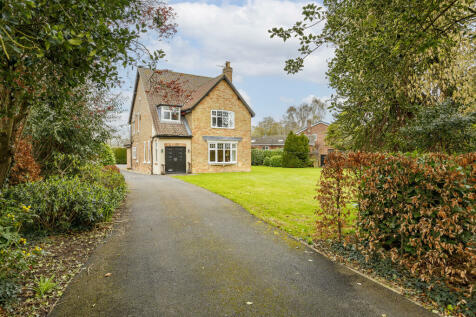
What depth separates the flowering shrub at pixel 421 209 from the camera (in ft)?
10.4

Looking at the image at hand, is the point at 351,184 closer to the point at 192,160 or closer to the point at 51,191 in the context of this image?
the point at 51,191

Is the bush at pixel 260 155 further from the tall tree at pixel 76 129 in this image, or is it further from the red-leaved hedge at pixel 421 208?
the red-leaved hedge at pixel 421 208

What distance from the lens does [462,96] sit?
20.2ft

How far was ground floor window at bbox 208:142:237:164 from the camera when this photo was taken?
23109mm

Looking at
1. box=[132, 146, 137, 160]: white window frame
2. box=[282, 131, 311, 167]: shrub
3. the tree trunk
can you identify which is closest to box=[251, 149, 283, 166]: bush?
box=[282, 131, 311, 167]: shrub

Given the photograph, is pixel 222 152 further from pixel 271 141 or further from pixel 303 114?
pixel 303 114

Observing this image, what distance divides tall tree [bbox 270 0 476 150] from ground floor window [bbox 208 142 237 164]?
1580cm

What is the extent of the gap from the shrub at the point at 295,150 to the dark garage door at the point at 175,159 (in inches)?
584

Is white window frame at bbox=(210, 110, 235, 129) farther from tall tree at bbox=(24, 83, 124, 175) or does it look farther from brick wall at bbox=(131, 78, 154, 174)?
tall tree at bbox=(24, 83, 124, 175)

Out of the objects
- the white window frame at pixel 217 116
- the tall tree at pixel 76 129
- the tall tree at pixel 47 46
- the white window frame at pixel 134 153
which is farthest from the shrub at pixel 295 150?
the tall tree at pixel 47 46

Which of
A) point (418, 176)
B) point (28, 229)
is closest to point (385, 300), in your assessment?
point (418, 176)

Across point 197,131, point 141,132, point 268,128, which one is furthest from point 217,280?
point 268,128

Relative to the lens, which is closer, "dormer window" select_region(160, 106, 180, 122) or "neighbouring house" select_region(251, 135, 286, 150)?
"dormer window" select_region(160, 106, 180, 122)

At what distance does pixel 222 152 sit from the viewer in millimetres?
23719
